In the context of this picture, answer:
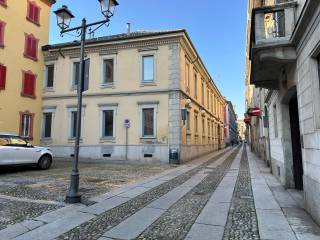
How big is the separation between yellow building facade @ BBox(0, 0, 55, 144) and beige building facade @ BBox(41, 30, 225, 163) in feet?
2.43

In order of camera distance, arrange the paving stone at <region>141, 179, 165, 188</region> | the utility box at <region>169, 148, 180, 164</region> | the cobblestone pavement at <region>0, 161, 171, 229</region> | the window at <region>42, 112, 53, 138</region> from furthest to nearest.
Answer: the window at <region>42, 112, 53, 138</region>
the utility box at <region>169, 148, 180, 164</region>
the paving stone at <region>141, 179, 165, 188</region>
the cobblestone pavement at <region>0, 161, 171, 229</region>

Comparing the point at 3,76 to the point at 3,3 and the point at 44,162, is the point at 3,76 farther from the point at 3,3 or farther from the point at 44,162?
the point at 44,162

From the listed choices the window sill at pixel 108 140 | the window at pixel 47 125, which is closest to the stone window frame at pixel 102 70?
the window sill at pixel 108 140

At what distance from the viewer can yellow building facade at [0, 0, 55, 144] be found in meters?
18.0

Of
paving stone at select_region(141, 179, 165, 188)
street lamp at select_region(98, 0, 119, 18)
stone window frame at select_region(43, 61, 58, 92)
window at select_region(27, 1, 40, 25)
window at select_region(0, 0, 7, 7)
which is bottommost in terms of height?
paving stone at select_region(141, 179, 165, 188)

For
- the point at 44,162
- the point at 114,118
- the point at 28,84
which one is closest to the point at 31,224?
the point at 44,162

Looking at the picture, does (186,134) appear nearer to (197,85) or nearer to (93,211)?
(197,85)

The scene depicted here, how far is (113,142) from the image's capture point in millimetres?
18641

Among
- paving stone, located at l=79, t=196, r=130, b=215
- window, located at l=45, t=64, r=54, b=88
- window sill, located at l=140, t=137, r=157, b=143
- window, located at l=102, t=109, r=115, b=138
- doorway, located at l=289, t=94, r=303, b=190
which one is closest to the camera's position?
paving stone, located at l=79, t=196, r=130, b=215

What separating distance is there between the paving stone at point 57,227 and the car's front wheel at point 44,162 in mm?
8432

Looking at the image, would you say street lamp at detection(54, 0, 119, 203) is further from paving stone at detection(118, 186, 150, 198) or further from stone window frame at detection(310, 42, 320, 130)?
stone window frame at detection(310, 42, 320, 130)

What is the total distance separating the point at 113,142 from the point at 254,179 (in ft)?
33.4

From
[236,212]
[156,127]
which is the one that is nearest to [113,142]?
[156,127]

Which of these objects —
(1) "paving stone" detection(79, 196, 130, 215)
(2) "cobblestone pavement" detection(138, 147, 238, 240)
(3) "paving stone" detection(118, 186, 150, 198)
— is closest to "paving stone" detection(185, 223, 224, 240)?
(2) "cobblestone pavement" detection(138, 147, 238, 240)
